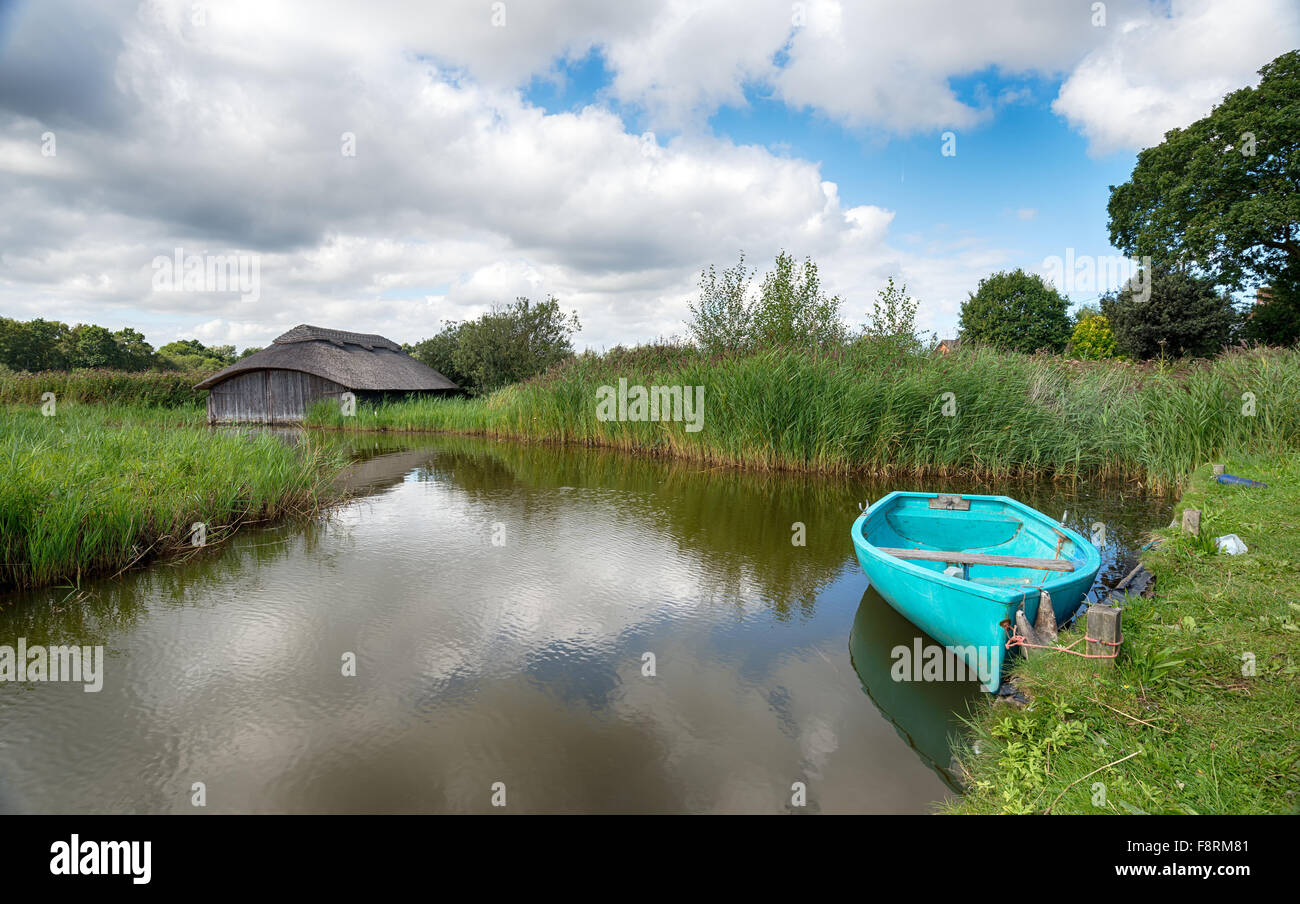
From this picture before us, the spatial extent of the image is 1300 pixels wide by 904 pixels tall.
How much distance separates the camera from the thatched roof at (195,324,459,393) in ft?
94.6

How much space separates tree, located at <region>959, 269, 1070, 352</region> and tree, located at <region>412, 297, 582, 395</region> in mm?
28209

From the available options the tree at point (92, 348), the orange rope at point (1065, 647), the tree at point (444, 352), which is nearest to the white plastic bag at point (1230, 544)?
the orange rope at point (1065, 647)

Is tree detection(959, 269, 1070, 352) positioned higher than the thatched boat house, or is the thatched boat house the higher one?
tree detection(959, 269, 1070, 352)

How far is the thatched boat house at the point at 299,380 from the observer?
28.8m

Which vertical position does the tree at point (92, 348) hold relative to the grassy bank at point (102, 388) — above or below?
above

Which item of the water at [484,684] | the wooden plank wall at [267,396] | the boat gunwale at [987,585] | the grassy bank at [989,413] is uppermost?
the wooden plank wall at [267,396]

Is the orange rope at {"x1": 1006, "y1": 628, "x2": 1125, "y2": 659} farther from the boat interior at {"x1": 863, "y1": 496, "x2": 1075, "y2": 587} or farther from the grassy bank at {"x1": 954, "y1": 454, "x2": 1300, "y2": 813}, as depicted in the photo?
the boat interior at {"x1": 863, "y1": 496, "x2": 1075, "y2": 587}

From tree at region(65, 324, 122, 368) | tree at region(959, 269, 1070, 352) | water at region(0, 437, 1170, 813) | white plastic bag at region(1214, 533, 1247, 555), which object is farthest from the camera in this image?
tree at region(65, 324, 122, 368)

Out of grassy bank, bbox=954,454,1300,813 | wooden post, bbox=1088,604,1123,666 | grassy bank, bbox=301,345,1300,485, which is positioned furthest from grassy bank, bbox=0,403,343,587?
grassy bank, bbox=301,345,1300,485

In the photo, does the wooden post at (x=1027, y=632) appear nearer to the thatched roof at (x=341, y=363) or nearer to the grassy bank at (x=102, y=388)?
the grassy bank at (x=102, y=388)

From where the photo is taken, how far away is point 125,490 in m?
6.77

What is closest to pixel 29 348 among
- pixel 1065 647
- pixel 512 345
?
pixel 512 345

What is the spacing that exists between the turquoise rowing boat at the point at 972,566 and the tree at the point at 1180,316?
2625cm
